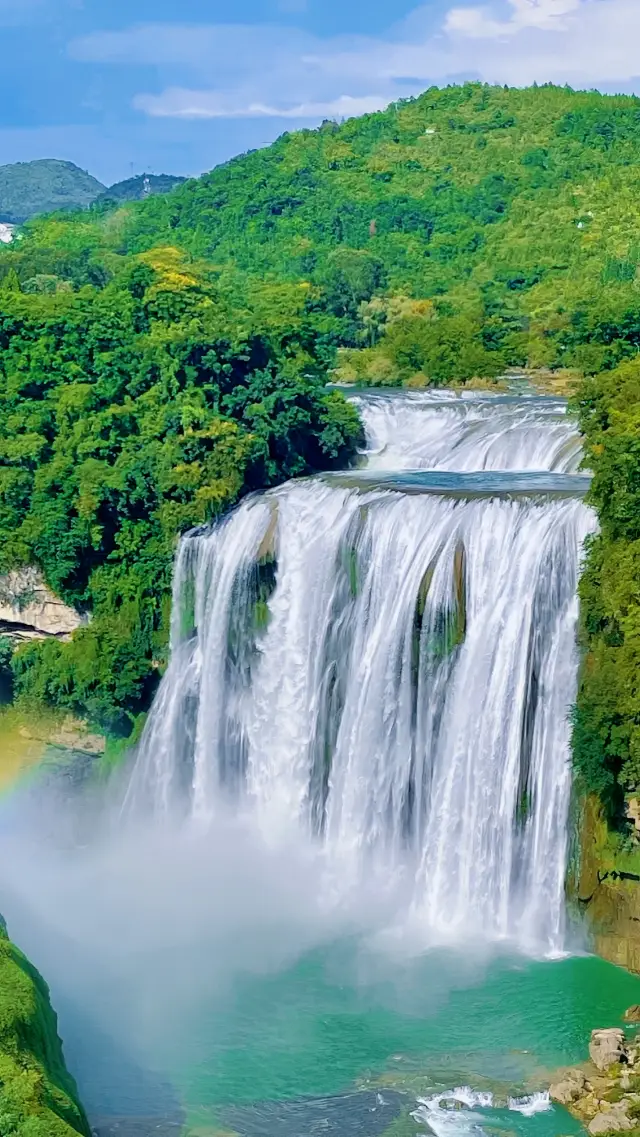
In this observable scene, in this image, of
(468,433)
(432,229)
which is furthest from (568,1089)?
(432,229)

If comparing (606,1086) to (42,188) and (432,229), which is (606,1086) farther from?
(42,188)

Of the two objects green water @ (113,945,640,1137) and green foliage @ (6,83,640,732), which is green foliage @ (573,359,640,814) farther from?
green water @ (113,945,640,1137)

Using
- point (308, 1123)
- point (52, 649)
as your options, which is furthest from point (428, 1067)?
point (52, 649)

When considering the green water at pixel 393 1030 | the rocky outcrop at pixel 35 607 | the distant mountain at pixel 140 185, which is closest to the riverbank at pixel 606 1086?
the green water at pixel 393 1030

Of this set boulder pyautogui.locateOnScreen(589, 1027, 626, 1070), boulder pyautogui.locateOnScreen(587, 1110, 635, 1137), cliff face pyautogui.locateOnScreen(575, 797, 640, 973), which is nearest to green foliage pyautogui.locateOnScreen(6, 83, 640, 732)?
cliff face pyautogui.locateOnScreen(575, 797, 640, 973)

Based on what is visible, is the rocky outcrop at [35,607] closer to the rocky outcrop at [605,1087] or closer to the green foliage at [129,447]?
the green foliage at [129,447]
